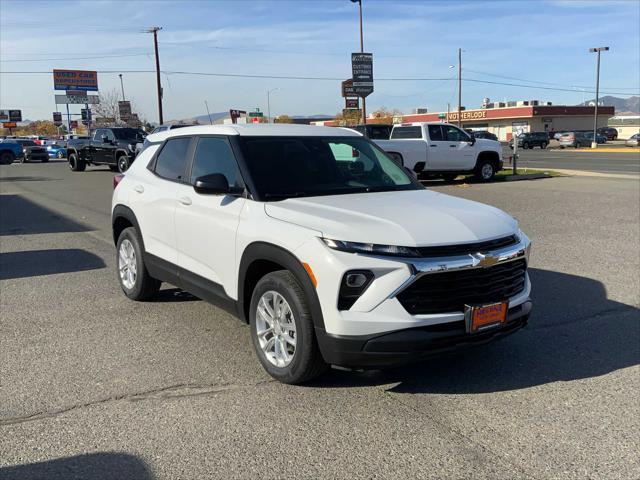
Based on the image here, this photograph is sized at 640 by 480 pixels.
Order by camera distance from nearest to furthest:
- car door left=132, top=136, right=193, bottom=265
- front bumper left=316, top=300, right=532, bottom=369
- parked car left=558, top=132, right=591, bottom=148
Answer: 1. front bumper left=316, top=300, right=532, bottom=369
2. car door left=132, top=136, right=193, bottom=265
3. parked car left=558, top=132, right=591, bottom=148

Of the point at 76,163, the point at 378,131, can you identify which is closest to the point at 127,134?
the point at 76,163

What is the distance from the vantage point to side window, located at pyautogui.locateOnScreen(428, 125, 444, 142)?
18.8 meters

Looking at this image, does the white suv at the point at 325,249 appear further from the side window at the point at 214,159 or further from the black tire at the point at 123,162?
the black tire at the point at 123,162

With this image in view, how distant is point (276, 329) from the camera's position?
409cm

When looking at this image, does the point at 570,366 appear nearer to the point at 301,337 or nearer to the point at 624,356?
the point at 624,356

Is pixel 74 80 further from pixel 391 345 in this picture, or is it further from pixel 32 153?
pixel 391 345

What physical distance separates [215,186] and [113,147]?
21.3 meters

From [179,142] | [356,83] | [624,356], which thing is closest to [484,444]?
[624,356]

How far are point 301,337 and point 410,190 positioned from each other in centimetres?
188

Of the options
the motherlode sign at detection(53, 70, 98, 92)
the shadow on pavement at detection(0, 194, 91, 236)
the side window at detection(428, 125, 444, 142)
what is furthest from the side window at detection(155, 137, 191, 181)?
the motherlode sign at detection(53, 70, 98, 92)

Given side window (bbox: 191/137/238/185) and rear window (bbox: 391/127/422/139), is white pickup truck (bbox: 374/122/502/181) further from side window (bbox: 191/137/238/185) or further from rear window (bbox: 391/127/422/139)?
side window (bbox: 191/137/238/185)

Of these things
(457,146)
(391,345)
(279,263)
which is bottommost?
(391,345)

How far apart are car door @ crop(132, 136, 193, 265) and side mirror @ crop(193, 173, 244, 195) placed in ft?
2.78

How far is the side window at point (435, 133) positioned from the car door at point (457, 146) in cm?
16
